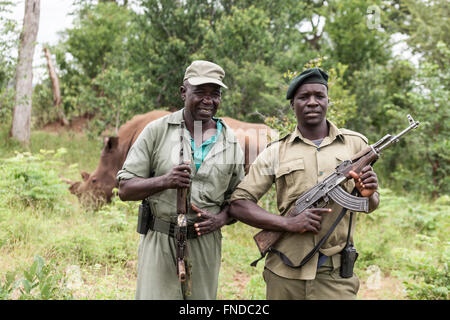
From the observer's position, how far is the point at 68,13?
17031 mm

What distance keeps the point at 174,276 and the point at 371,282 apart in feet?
13.0

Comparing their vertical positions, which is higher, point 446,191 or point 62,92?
point 62,92

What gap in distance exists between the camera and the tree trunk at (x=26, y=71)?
13.1m

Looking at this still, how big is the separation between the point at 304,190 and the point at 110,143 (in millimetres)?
5597

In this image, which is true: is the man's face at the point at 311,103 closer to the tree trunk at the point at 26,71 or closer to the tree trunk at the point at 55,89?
the tree trunk at the point at 26,71

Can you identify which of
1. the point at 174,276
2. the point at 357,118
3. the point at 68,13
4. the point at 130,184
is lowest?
the point at 174,276

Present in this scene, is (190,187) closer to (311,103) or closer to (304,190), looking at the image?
(304,190)

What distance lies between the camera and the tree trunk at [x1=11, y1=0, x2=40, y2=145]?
1308 cm

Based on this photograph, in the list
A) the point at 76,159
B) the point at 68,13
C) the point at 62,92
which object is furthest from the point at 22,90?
the point at 68,13

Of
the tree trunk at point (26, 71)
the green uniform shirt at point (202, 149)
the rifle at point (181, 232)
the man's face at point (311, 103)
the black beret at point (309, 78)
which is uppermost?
the tree trunk at point (26, 71)

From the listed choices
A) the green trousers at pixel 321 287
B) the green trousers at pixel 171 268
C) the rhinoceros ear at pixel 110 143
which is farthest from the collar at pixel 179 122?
the rhinoceros ear at pixel 110 143

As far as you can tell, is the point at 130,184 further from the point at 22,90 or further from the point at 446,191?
the point at 22,90

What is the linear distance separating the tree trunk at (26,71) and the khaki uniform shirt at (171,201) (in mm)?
11248
